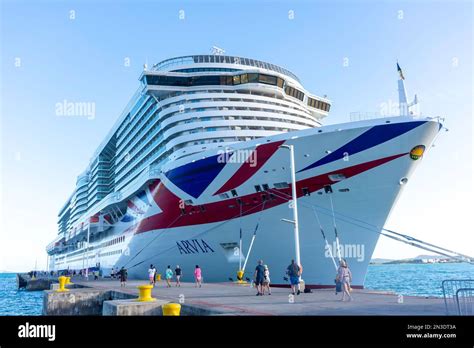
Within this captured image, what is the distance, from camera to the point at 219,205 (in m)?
20.0

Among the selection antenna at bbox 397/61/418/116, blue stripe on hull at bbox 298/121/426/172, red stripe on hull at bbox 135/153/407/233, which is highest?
antenna at bbox 397/61/418/116

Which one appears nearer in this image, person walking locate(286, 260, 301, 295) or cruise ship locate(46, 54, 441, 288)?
person walking locate(286, 260, 301, 295)

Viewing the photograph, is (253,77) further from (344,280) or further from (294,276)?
(344,280)

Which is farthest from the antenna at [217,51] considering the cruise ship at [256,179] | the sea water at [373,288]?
the sea water at [373,288]

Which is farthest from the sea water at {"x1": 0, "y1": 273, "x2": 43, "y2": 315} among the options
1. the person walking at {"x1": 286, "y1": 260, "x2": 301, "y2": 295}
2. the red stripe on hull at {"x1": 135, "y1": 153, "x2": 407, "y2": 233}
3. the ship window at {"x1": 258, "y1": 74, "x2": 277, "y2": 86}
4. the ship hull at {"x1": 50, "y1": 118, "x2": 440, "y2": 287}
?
the ship window at {"x1": 258, "y1": 74, "x2": 277, "y2": 86}

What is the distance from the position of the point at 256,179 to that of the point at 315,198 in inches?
114

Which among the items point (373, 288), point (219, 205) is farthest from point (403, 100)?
point (373, 288)

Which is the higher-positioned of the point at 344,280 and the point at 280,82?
the point at 280,82

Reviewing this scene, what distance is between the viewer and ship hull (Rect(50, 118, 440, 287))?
17364mm

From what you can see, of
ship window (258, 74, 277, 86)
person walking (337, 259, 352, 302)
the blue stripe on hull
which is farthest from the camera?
ship window (258, 74, 277, 86)

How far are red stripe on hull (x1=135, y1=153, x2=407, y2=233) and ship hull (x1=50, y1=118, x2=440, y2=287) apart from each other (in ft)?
0.15

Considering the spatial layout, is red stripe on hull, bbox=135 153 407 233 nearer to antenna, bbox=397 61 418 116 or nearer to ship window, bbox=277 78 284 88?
antenna, bbox=397 61 418 116
